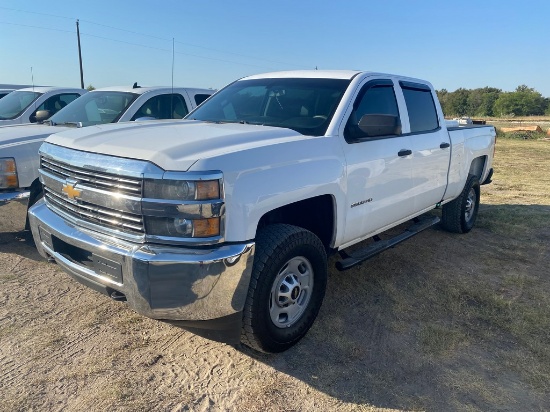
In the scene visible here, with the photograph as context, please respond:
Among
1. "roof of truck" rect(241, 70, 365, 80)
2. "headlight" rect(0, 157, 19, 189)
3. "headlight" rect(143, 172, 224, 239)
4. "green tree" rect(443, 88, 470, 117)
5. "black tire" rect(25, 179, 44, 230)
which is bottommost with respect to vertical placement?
"green tree" rect(443, 88, 470, 117)

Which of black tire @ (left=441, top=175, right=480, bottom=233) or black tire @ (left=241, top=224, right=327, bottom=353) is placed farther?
black tire @ (left=441, top=175, right=480, bottom=233)

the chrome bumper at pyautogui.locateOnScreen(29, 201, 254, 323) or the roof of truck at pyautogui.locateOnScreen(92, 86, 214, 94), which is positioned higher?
the roof of truck at pyautogui.locateOnScreen(92, 86, 214, 94)

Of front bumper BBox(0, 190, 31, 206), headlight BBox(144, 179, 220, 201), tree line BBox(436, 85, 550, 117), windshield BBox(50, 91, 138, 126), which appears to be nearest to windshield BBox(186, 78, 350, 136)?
headlight BBox(144, 179, 220, 201)

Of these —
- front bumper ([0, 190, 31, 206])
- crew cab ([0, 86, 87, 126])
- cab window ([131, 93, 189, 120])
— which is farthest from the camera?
crew cab ([0, 86, 87, 126])

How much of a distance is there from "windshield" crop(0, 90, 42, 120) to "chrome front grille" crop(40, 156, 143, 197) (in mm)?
5289

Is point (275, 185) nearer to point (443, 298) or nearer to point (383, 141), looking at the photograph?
point (383, 141)

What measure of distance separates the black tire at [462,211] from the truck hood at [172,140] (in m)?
3.54

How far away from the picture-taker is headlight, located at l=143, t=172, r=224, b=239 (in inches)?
97.6

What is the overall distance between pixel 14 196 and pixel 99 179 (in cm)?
199

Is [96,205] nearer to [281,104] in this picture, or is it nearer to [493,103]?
[281,104]

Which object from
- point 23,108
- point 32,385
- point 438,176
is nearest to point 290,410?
point 32,385

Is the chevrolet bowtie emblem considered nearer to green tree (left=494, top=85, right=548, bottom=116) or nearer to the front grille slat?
the front grille slat

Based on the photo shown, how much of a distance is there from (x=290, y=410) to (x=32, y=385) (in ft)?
5.10

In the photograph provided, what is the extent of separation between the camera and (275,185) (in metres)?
2.83
